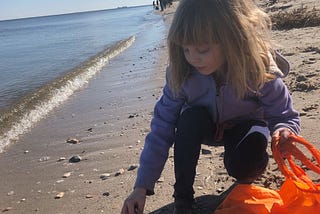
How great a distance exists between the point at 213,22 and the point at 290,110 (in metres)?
0.65

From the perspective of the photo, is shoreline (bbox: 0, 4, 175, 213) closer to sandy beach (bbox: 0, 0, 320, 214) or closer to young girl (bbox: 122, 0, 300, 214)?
sandy beach (bbox: 0, 0, 320, 214)

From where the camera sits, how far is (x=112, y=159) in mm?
3627

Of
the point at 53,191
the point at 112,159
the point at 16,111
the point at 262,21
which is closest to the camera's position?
the point at 262,21

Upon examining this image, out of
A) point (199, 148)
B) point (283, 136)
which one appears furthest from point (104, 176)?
point (283, 136)

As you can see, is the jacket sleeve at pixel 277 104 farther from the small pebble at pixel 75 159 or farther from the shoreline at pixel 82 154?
the small pebble at pixel 75 159

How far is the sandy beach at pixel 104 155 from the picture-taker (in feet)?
9.12

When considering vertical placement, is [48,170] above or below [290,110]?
below

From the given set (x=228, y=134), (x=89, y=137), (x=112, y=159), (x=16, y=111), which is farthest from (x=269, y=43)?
(x=16, y=111)

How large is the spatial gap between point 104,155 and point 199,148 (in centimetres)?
172

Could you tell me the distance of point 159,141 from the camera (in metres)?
2.26

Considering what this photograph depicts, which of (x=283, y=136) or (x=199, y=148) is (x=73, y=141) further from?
(x=283, y=136)

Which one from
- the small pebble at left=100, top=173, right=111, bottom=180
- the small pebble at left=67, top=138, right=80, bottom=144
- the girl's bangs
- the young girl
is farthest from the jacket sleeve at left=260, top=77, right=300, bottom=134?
the small pebble at left=67, top=138, right=80, bottom=144

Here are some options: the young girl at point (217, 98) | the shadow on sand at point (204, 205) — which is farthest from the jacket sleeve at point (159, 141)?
the shadow on sand at point (204, 205)

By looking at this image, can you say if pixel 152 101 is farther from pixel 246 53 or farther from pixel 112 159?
pixel 246 53
